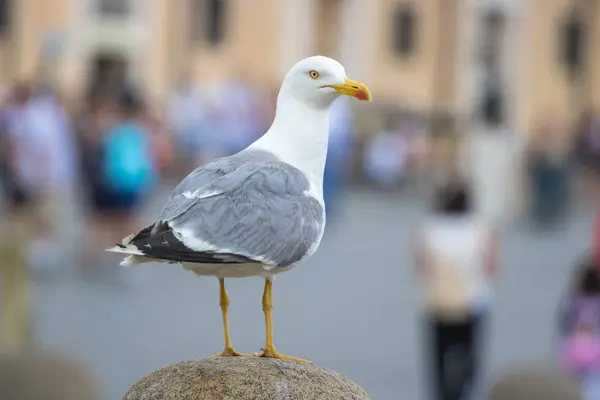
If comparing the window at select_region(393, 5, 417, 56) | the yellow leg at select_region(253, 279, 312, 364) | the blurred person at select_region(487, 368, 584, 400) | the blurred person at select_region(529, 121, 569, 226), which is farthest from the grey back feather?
the window at select_region(393, 5, 417, 56)

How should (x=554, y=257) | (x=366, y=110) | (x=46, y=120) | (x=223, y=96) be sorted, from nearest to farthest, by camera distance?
(x=46, y=120)
(x=554, y=257)
(x=223, y=96)
(x=366, y=110)

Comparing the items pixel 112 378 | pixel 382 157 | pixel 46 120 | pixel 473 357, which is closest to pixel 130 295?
pixel 46 120

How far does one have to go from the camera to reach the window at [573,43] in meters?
46.6

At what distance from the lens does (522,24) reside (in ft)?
Answer: 145

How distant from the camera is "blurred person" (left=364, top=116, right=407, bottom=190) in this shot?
30.1 meters

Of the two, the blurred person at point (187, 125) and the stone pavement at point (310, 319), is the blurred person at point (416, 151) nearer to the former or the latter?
the blurred person at point (187, 125)

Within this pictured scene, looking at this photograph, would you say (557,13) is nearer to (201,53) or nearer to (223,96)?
(201,53)

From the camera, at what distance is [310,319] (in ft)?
44.7

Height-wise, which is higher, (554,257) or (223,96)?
(223,96)

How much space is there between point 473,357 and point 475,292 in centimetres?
57

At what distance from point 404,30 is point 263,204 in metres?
39.4

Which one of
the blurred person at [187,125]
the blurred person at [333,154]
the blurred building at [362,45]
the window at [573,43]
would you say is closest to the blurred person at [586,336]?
the blurred person at [333,154]

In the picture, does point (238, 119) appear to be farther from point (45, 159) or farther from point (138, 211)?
point (45, 159)

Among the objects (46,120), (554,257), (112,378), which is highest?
(46,120)
